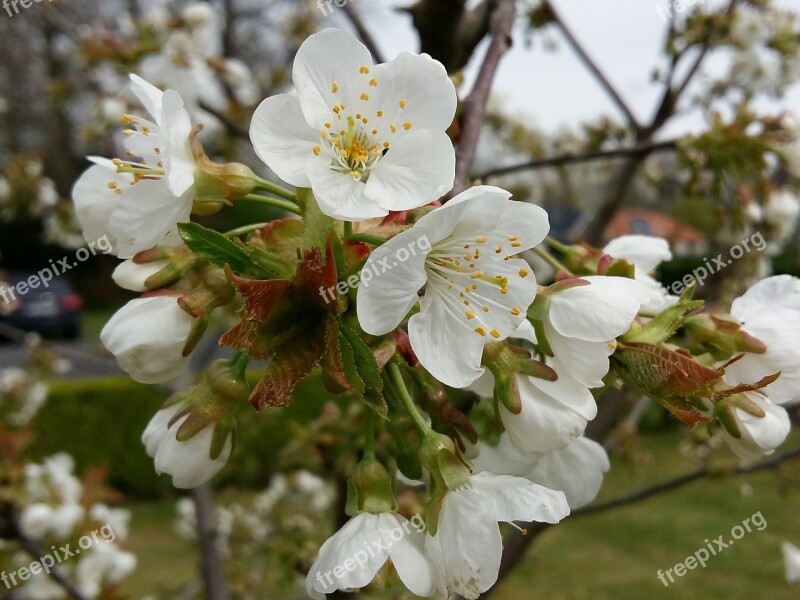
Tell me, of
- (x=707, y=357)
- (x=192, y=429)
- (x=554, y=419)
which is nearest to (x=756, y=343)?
(x=707, y=357)

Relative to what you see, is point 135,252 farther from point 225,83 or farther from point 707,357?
point 225,83

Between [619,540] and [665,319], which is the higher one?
[665,319]

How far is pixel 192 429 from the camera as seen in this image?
0.96 m

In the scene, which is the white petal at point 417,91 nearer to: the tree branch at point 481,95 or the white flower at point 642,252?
the tree branch at point 481,95

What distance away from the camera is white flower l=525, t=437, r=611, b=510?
1057mm

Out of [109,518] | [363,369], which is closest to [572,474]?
[363,369]

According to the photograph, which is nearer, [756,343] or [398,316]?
[398,316]

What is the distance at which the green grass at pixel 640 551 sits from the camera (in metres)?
5.06

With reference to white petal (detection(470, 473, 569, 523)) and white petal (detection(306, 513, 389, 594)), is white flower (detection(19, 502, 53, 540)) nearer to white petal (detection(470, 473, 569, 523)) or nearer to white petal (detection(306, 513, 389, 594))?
white petal (detection(306, 513, 389, 594))

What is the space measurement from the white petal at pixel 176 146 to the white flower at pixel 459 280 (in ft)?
0.96

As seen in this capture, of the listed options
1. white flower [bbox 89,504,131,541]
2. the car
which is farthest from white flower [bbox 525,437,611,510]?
the car

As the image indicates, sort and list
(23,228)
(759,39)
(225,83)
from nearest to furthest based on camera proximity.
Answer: (759,39) → (225,83) → (23,228)

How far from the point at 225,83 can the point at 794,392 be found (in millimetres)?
3453

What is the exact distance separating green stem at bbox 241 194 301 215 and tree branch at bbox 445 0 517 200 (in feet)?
0.74
